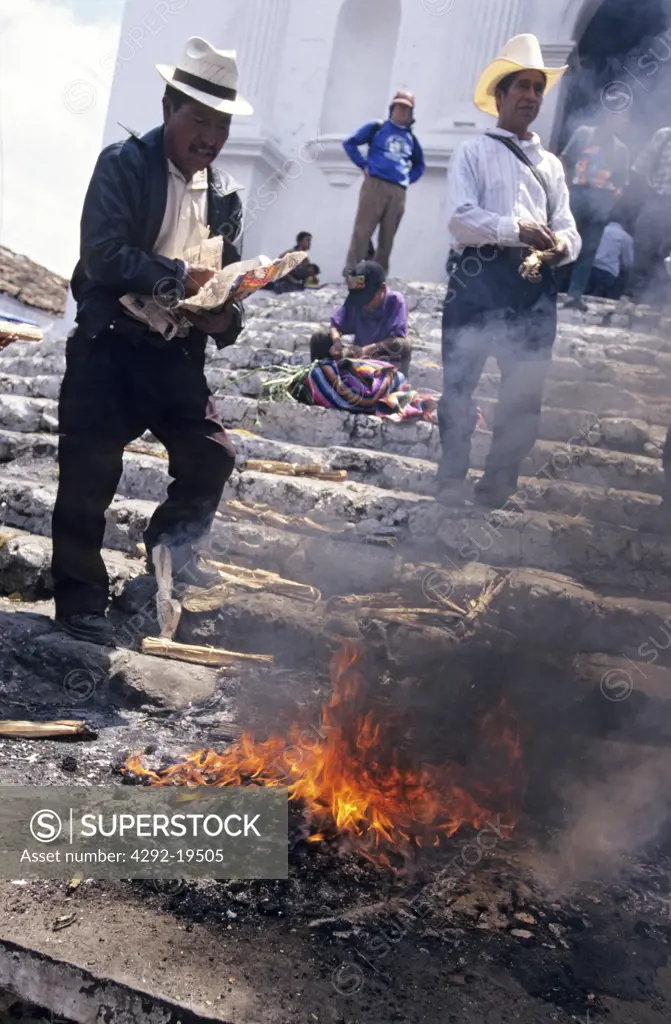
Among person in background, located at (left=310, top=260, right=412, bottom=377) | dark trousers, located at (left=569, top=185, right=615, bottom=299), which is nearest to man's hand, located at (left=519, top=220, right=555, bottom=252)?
person in background, located at (left=310, top=260, right=412, bottom=377)

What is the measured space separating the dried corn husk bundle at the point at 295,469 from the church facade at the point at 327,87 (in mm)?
7411

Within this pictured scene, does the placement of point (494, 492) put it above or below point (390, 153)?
below

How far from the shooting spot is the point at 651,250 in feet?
36.8

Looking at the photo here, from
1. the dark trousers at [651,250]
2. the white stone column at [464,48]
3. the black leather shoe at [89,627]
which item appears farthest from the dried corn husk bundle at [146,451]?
the white stone column at [464,48]

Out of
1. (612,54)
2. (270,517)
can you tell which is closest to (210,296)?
(270,517)

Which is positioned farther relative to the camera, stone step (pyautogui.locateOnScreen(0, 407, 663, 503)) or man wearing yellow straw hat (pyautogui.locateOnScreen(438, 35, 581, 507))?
stone step (pyautogui.locateOnScreen(0, 407, 663, 503))

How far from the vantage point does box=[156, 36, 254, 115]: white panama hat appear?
3.71 m

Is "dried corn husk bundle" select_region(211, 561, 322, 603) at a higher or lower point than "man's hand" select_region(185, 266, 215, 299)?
lower

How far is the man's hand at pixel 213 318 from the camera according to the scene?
3.70m

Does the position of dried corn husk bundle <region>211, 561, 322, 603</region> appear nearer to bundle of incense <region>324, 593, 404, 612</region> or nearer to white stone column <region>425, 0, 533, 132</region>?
bundle of incense <region>324, 593, 404, 612</region>

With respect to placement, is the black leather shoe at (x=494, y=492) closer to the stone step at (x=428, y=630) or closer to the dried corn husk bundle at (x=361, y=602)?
the stone step at (x=428, y=630)

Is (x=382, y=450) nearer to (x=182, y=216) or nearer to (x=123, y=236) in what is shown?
(x=182, y=216)

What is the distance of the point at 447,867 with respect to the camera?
2.63 m

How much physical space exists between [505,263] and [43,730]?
11.3 feet
